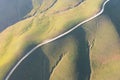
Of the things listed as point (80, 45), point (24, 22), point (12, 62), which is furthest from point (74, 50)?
point (24, 22)

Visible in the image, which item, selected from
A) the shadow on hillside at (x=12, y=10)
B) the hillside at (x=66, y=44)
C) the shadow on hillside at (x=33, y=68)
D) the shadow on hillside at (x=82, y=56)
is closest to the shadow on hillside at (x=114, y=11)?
the hillside at (x=66, y=44)

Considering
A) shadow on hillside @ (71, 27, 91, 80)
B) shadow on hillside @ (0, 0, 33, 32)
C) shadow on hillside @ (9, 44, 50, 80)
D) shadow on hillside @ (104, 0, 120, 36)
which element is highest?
shadow on hillside @ (0, 0, 33, 32)

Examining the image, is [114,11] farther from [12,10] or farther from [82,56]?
[12,10]

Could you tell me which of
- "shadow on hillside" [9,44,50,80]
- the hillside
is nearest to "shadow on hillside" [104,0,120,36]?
the hillside

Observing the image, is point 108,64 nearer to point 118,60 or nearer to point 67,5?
point 118,60

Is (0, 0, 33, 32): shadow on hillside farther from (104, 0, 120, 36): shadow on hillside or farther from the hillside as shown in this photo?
(104, 0, 120, 36): shadow on hillside

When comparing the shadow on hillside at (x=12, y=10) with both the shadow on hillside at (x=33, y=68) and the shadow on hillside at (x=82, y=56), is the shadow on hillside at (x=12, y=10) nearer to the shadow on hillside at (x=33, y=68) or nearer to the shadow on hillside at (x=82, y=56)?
the shadow on hillside at (x=33, y=68)
